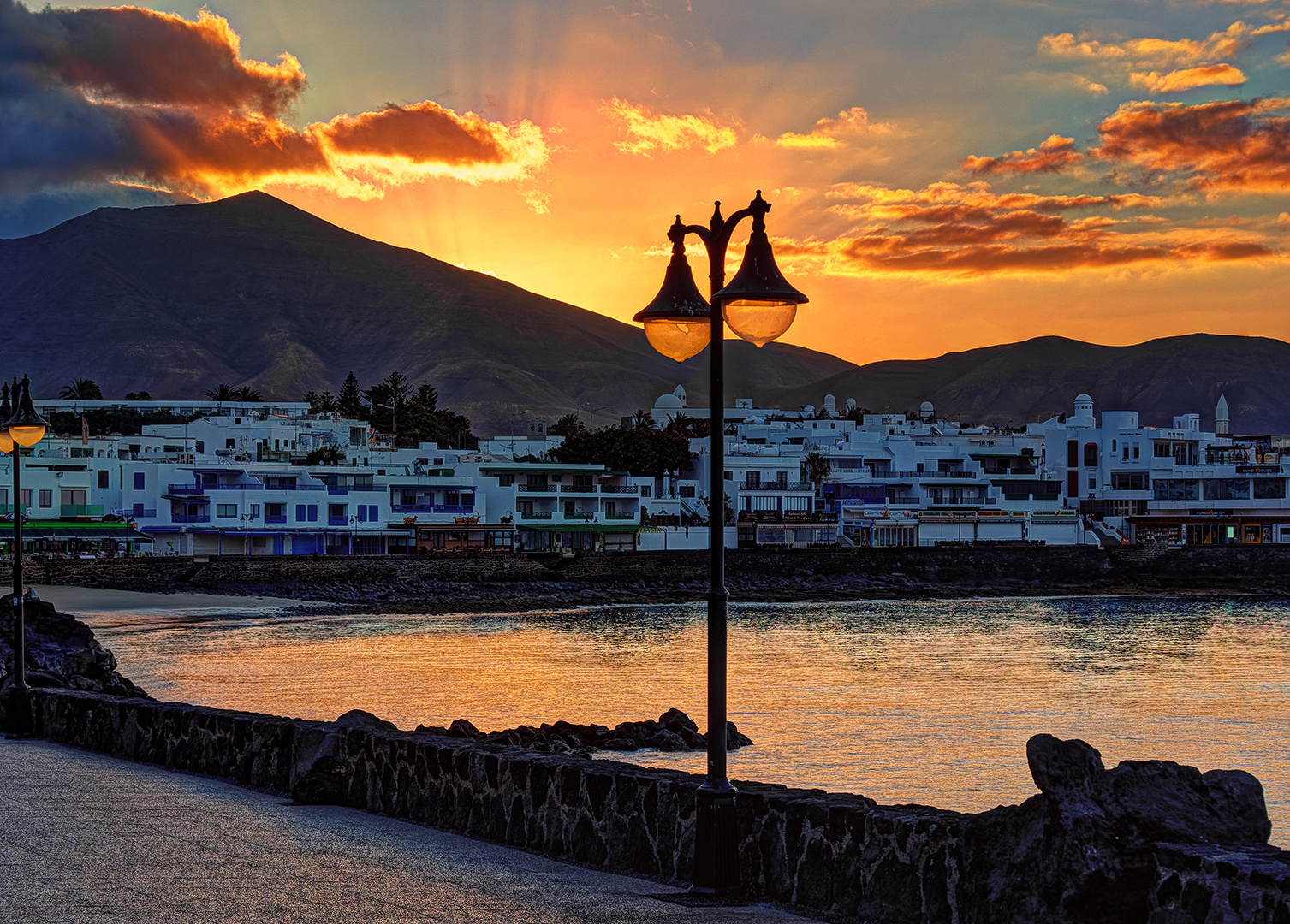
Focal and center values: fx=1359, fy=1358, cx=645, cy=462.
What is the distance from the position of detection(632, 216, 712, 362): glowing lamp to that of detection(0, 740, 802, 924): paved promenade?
3.64m

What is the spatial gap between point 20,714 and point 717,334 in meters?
12.5

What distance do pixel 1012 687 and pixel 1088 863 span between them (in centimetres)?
3163

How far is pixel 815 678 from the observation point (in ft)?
124

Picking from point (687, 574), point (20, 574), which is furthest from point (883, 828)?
point (687, 574)

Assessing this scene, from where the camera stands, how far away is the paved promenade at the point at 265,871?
316 inches

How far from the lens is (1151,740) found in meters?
26.8

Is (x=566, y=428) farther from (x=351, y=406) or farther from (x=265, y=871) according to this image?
(x=265, y=871)

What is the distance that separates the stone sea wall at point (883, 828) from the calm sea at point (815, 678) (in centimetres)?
951

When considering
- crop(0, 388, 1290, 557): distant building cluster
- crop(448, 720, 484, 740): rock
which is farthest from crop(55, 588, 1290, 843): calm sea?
crop(0, 388, 1290, 557): distant building cluster

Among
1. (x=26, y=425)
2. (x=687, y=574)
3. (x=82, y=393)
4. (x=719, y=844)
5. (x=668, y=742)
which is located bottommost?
(x=668, y=742)

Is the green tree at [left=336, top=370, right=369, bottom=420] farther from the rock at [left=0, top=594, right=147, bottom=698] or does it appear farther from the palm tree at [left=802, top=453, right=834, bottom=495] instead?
the rock at [left=0, top=594, right=147, bottom=698]

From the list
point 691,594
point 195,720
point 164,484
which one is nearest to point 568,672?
point 195,720

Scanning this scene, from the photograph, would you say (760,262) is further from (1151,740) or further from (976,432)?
(976,432)

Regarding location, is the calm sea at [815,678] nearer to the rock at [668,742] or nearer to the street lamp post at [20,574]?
the rock at [668,742]
